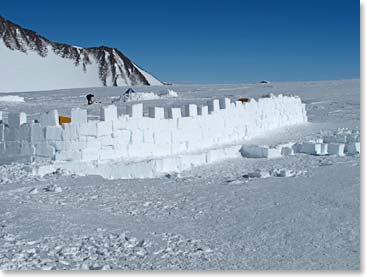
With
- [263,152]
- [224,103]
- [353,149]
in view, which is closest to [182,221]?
[263,152]

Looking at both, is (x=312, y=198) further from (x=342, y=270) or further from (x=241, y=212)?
(x=342, y=270)

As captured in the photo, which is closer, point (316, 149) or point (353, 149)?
point (353, 149)

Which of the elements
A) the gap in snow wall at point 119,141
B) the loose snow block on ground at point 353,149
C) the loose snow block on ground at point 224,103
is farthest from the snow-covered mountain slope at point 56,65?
the loose snow block on ground at point 353,149

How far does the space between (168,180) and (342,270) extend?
471 centimetres

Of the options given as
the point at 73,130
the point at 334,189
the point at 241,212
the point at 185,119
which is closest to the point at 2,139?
the point at 73,130

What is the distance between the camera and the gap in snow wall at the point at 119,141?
1004cm

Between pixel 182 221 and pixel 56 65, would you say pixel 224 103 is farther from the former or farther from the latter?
pixel 56 65

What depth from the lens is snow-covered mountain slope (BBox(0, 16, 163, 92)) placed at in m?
108

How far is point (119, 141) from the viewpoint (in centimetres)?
1109

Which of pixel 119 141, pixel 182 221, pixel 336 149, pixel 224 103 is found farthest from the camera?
pixel 224 103

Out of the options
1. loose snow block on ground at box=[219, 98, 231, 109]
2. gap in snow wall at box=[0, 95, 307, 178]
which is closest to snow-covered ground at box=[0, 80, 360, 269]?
gap in snow wall at box=[0, 95, 307, 178]

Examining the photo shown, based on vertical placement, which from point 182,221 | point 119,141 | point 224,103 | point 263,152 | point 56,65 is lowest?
point 182,221

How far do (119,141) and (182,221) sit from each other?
5072mm

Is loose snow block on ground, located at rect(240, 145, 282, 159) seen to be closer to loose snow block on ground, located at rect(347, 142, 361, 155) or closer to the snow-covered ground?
loose snow block on ground, located at rect(347, 142, 361, 155)
